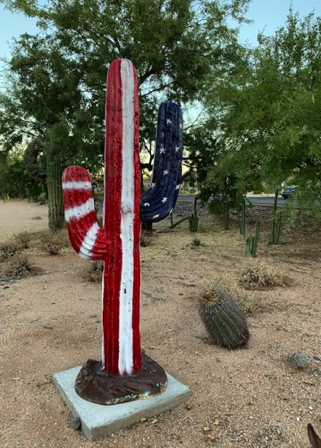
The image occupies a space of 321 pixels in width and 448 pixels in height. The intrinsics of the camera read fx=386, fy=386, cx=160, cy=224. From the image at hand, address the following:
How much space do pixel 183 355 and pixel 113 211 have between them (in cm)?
171

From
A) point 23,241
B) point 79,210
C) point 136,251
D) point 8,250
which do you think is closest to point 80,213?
point 79,210

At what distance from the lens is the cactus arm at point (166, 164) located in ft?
9.73

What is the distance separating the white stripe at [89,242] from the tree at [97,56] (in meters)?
6.51

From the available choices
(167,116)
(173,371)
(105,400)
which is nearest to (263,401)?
(173,371)

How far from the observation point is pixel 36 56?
9.24 metres

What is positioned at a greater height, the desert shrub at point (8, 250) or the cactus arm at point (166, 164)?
the cactus arm at point (166, 164)

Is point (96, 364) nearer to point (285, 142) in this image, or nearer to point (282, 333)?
point (282, 333)

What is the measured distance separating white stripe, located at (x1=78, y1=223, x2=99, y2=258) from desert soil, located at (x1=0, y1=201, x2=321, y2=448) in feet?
3.95

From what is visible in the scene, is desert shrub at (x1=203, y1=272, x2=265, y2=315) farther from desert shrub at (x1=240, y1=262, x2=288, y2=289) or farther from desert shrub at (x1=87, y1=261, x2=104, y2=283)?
desert shrub at (x1=87, y1=261, x2=104, y2=283)

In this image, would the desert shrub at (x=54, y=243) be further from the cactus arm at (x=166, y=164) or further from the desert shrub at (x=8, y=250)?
the cactus arm at (x=166, y=164)

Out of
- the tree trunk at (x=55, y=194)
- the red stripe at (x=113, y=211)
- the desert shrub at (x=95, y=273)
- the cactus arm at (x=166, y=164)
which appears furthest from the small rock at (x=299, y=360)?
the tree trunk at (x=55, y=194)

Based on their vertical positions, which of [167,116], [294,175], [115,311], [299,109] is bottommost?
[115,311]

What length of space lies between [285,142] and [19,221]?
12752 mm

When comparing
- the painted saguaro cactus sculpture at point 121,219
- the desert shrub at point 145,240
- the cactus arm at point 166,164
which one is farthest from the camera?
the desert shrub at point 145,240
